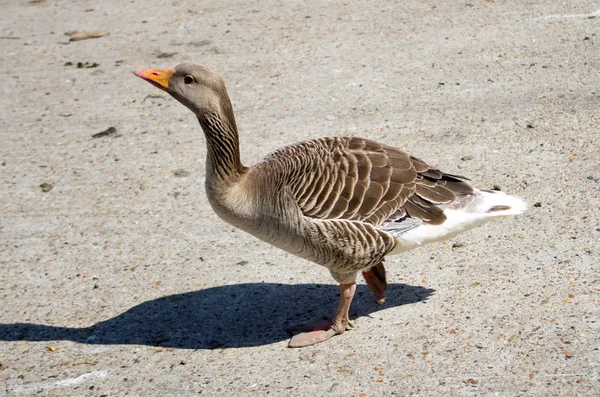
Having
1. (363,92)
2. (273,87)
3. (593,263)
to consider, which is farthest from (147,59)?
(593,263)

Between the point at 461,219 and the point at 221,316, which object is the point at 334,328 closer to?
the point at 221,316

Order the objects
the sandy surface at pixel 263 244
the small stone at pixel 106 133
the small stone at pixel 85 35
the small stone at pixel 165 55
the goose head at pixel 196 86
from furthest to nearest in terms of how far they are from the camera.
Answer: the small stone at pixel 85 35, the small stone at pixel 165 55, the small stone at pixel 106 133, the goose head at pixel 196 86, the sandy surface at pixel 263 244

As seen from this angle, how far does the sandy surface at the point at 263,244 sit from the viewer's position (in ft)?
13.7

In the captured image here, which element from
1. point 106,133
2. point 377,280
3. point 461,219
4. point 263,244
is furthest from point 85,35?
point 461,219

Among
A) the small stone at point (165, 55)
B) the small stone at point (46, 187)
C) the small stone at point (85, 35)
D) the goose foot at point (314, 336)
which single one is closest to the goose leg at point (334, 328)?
the goose foot at point (314, 336)

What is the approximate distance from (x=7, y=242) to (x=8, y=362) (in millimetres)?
1453

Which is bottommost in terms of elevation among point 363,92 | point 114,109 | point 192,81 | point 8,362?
A: point 8,362

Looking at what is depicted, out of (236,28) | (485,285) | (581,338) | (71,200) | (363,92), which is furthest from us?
(236,28)

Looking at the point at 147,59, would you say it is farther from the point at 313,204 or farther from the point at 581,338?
the point at 581,338

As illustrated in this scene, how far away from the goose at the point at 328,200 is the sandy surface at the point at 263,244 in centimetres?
49

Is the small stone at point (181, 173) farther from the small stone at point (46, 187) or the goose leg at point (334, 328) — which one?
the goose leg at point (334, 328)

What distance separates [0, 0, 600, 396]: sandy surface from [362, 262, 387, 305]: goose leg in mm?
95

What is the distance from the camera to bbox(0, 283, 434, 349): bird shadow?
15.1ft

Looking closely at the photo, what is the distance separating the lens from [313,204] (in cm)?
421
